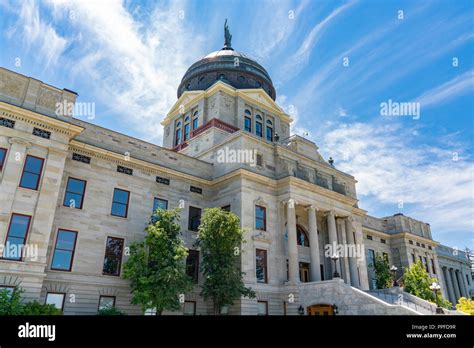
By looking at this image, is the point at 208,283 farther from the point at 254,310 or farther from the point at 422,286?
the point at 422,286

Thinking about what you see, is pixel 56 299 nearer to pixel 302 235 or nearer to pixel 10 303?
pixel 10 303

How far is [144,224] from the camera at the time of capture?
2662 centimetres

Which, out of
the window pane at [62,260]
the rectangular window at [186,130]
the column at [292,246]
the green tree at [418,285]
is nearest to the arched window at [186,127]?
the rectangular window at [186,130]

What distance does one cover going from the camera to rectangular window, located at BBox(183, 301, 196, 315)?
2617cm

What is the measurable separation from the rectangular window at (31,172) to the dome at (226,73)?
2950cm

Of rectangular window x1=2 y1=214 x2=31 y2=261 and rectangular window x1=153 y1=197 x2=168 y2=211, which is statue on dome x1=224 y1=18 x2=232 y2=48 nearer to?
rectangular window x1=153 y1=197 x2=168 y2=211

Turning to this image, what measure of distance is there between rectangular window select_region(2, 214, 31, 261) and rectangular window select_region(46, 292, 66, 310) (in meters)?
3.54

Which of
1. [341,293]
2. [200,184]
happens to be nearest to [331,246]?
[341,293]

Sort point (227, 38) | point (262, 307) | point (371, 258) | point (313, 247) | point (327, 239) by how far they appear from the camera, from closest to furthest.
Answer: point (262, 307) → point (313, 247) → point (327, 239) → point (371, 258) → point (227, 38)

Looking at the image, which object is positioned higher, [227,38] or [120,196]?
[227,38]

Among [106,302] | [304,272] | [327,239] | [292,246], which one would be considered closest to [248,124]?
[327,239]

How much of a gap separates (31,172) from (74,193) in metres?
3.87

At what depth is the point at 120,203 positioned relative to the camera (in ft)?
85.3

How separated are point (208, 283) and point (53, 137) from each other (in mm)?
13838
